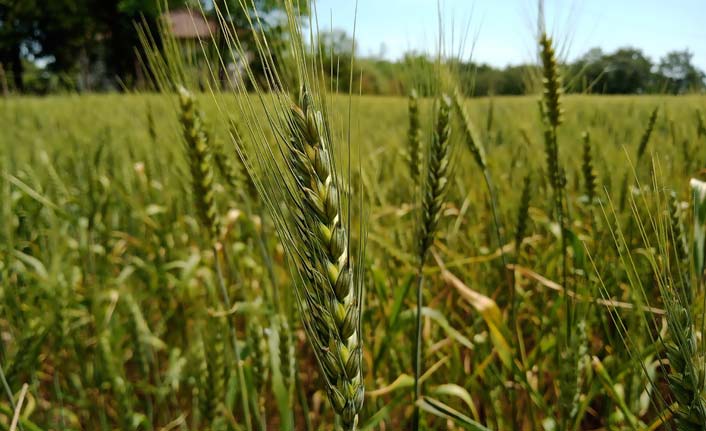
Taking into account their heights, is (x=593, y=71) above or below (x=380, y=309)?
above

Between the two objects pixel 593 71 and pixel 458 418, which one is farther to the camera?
pixel 593 71

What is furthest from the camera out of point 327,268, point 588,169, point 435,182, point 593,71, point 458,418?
point 593,71

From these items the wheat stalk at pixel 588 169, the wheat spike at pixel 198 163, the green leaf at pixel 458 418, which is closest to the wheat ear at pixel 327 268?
the green leaf at pixel 458 418

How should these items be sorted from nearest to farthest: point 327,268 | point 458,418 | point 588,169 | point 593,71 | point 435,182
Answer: point 327,268 < point 458,418 < point 435,182 < point 588,169 < point 593,71

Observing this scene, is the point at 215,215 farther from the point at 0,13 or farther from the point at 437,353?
the point at 0,13

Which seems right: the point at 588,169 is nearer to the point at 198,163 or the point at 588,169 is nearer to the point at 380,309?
the point at 380,309

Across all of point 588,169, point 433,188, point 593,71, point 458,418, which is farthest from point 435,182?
point 593,71

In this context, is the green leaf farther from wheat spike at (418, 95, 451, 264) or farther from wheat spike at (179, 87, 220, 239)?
wheat spike at (179, 87, 220, 239)

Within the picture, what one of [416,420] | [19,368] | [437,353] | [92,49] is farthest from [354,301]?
[92,49]

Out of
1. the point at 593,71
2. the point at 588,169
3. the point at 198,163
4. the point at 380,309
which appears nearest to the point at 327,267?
the point at 198,163

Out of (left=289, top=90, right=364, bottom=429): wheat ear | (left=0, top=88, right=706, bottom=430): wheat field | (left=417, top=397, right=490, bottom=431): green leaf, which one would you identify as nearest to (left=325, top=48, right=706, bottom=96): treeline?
(left=0, top=88, right=706, bottom=430): wheat field

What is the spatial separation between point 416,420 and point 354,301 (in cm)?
34

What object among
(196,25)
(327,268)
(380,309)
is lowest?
(380,309)

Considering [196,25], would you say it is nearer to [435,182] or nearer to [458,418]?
[435,182]
